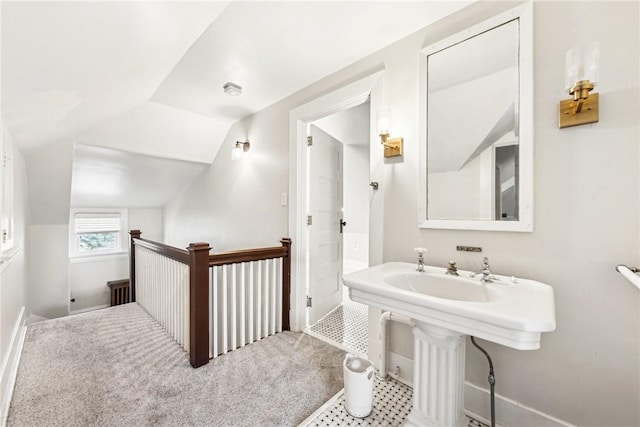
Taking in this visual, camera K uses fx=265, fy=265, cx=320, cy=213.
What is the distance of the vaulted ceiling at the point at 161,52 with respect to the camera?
1.13 metres

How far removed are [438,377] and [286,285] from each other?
1502mm

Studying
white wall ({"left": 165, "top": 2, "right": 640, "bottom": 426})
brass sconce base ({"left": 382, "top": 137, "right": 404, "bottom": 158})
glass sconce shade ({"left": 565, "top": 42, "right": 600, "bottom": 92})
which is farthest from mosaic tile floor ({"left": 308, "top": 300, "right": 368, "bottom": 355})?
glass sconce shade ({"left": 565, "top": 42, "right": 600, "bottom": 92})

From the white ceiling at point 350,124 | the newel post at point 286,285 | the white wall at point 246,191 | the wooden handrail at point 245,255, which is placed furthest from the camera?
the white ceiling at point 350,124

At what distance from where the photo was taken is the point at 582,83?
1028mm

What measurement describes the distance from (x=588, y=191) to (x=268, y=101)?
2442 mm

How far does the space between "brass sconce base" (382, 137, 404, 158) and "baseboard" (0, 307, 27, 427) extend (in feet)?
8.29

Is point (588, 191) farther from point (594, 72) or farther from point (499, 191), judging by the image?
point (594, 72)

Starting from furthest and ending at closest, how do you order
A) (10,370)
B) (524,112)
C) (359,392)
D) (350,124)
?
(350,124), (10,370), (359,392), (524,112)

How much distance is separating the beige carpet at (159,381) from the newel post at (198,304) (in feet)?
0.32

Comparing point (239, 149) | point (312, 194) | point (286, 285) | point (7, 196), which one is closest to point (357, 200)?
point (312, 194)

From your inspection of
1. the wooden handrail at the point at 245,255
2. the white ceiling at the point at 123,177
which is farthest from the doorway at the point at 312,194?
the white ceiling at the point at 123,177

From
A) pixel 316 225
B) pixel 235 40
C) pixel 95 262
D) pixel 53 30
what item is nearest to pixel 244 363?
pixel 316 225

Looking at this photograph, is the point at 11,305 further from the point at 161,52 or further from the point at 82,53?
the point at 161,52

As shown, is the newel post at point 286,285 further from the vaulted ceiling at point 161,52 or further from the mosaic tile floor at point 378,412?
the vaulted ceiling at point 161,52
